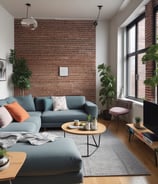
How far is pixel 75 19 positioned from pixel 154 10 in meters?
2.90

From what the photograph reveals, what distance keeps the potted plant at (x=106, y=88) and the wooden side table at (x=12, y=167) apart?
464 centimetres

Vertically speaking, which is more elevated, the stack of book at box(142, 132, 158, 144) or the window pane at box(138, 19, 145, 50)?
the window pane at box(138, 19, 145, 50)

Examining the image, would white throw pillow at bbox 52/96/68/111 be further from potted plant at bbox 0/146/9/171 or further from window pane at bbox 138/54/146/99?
potted plant at bbox 0/146/9/171

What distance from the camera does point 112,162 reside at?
3.12 meters

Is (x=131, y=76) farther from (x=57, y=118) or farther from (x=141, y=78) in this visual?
(x=57, y=118)

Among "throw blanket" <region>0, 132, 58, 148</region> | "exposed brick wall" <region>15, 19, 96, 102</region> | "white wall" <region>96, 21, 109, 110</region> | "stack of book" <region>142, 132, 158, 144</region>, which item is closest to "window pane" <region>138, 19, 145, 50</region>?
"white wall" <region>96, 21, 109, 110</region>

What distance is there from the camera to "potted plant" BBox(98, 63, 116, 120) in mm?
6266

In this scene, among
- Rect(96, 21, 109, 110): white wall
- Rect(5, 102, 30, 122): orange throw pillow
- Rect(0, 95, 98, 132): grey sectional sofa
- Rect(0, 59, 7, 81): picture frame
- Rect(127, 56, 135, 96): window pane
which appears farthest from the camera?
Rect(96, 21, 109, 110): white wall

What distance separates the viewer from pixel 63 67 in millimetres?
6789

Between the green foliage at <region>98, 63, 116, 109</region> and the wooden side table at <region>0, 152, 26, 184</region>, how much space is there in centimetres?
464

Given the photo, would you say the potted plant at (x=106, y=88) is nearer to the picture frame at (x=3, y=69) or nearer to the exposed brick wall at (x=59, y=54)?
the exposed brick wall at (x=59, y=54)

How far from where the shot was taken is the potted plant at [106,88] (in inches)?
247

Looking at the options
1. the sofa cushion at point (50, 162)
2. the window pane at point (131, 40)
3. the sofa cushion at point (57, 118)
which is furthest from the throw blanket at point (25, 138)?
the window pane at point (131, 40)

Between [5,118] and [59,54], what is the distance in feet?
11.6
